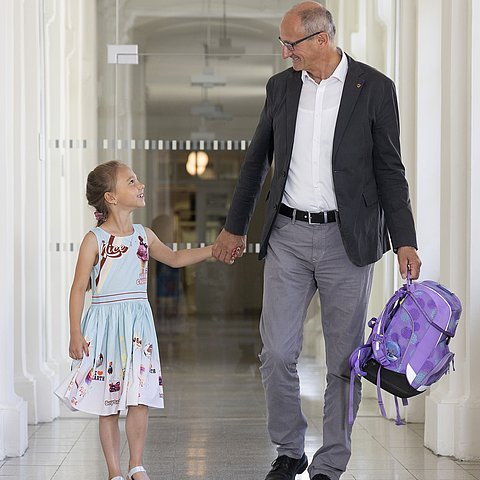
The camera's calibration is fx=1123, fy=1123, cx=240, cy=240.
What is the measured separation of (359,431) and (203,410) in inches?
38.5

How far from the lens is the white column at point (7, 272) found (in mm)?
5480

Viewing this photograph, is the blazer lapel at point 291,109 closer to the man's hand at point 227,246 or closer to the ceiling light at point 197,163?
the man's hand at point 227,246

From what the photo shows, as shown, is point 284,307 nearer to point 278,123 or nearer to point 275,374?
point 275,374

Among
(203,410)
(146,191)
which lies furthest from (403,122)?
(203,410)

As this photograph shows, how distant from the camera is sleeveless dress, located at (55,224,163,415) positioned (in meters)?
4.50

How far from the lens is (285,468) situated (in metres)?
4.48

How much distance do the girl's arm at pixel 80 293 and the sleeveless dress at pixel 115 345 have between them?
0.03 metres

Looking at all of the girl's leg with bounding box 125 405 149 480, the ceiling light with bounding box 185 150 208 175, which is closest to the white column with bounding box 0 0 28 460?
the girl's leg with bounding box 125 405 149 480

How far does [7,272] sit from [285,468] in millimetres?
1854

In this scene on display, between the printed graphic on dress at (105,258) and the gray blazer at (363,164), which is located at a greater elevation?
the gray blazer at (363,164)

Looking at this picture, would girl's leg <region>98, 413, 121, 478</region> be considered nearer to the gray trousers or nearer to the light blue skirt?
the light blue skirt

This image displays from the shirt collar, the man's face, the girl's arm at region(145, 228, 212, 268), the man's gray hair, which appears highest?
the man's gray hair

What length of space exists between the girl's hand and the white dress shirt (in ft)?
3.24

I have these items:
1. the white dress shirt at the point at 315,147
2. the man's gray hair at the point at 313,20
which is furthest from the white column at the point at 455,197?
the man's gray hair at the point at 313,20
